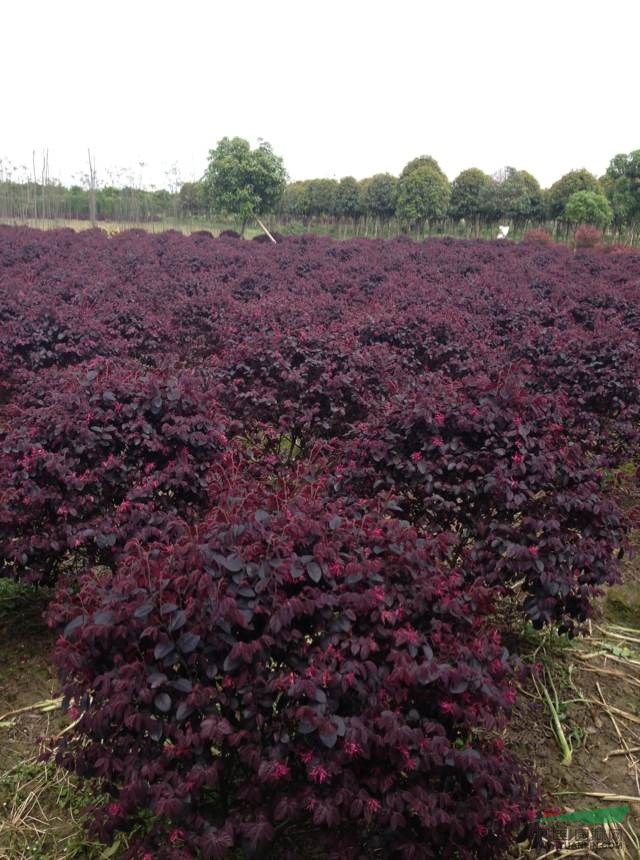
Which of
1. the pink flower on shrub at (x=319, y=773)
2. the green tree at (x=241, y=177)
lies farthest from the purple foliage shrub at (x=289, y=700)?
the green tree at (x=241, y=177)

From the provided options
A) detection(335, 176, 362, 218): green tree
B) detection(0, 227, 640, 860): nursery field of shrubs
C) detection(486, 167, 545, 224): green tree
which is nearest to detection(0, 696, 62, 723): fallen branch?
detection(0, 227, 640, 860): nursery field of shrubs

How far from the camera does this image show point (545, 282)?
11.0 metres

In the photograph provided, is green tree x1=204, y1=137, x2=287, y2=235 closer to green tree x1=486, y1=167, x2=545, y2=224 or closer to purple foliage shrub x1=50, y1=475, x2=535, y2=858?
green tree x1=486, y1=167, x2=545, y2=224

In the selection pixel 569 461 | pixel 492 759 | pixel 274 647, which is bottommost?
pixel 492 759

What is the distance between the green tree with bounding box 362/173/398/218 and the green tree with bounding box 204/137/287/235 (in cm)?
597

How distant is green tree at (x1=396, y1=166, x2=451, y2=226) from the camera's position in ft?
107

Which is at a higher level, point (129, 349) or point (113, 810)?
point (129, 349)

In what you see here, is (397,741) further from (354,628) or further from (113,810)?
(113,810)

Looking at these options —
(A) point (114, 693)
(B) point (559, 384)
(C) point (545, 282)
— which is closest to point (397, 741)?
(A) point (114, 693)

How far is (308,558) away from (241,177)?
3165cm

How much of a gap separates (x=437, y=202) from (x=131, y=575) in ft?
110

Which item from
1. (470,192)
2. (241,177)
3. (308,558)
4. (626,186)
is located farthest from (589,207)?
(308,558)

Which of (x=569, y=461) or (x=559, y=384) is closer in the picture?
(x=569, y=461)

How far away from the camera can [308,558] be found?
200 centimetres
